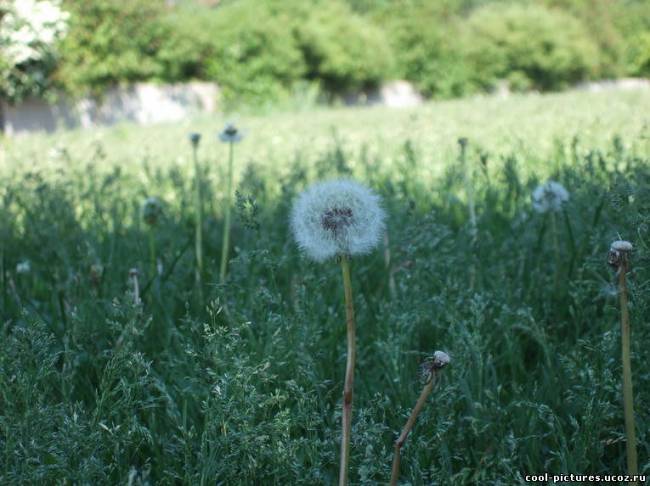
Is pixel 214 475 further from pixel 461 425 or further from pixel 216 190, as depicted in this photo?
pixel 216 190

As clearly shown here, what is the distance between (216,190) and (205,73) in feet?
58.2

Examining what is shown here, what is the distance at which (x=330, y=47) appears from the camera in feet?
74.4

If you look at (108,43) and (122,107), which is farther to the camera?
(122,107)

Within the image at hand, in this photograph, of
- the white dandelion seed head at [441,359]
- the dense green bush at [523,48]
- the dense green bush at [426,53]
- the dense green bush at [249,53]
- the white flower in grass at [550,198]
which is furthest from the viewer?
the dense green bush at [523,48]

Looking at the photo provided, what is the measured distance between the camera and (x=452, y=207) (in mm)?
2689

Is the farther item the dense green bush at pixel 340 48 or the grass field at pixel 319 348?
the dense green bush at pixel 340 48

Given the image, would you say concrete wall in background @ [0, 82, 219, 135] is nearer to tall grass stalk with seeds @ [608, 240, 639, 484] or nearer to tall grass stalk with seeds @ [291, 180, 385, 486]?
tall grass stalk with seeds @ [291, 180, 385, 486]

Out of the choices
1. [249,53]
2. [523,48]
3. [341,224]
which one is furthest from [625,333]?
[523,48]

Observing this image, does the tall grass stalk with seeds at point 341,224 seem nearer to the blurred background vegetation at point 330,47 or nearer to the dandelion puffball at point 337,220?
the dandelion puffball at point 337,220

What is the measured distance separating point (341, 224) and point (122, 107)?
1916 cm

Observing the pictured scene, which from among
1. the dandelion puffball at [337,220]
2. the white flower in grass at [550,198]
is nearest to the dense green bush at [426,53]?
the white flower in grass at [550,198]

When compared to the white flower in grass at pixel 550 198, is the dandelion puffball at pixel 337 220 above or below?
above

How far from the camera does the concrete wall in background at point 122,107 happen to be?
17625 millimetres

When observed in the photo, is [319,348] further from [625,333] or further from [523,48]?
[523,48]
